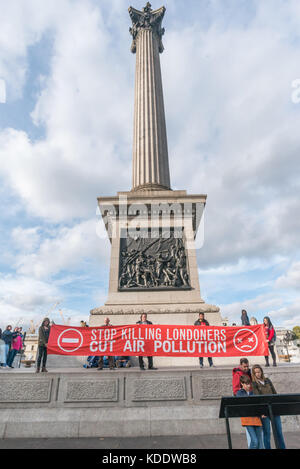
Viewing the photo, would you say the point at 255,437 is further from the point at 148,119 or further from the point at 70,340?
the point at 148,119

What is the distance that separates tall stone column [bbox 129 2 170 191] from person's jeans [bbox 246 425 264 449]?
13.9 m

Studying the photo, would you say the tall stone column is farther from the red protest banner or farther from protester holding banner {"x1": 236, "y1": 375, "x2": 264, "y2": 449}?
protester holding banner {"x1": 236, "y1": 375, "x2": 264, "y2": 449}

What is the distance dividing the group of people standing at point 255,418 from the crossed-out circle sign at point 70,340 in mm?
4938

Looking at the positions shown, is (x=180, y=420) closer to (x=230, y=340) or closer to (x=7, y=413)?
(x=230, y=340)

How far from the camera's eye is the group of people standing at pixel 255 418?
15.8ft

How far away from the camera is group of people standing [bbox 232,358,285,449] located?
4824 mm

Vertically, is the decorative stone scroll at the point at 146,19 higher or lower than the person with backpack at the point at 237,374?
higher

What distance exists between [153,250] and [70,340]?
6.63 meters

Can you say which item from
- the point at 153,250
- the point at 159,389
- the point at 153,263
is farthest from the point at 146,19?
the point at 159,389

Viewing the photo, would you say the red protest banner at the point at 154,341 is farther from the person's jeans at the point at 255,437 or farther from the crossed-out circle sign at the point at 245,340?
the person's jeans at the point at 255,437

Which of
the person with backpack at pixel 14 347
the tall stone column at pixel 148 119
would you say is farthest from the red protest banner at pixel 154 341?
the tall stone column at pixel 148 119

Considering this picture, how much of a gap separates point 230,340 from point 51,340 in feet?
18.7

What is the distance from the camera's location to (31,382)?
7449 millimetres

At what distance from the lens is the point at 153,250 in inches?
550
